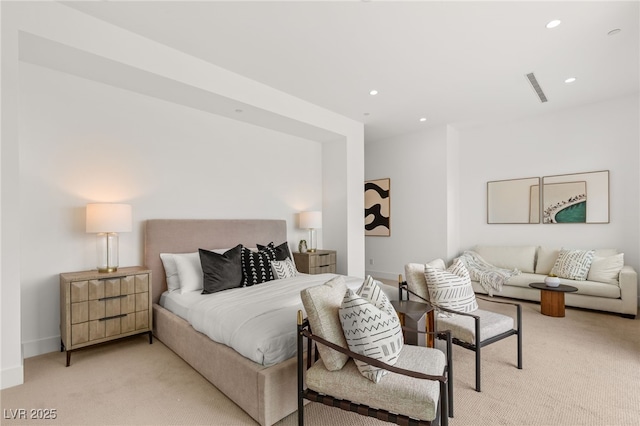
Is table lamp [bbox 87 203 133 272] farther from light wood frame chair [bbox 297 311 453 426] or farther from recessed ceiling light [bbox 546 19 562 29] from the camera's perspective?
recessed ceiling light [bbox 546 19 562 29]

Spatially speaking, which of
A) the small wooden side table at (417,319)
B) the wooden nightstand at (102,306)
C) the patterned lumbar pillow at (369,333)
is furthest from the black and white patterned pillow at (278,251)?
the patterned lumbar pillow at (369,333)

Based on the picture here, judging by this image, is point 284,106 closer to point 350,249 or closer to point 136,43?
point 136,43

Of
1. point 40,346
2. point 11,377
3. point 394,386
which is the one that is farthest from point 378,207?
point 11,377

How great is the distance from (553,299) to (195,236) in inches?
175

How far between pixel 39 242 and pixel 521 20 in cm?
466

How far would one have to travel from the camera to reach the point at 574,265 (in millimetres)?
4465

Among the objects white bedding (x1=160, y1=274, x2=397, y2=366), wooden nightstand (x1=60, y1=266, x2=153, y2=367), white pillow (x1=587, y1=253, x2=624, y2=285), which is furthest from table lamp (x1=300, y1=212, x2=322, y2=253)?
white pillow (x1=587, y1=253, x2=624, y2=285)

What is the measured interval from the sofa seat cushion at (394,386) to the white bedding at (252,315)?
362 millimetres

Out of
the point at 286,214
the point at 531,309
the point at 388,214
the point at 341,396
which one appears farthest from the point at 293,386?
the point at 388,214

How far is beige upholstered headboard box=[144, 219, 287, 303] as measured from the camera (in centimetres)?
358

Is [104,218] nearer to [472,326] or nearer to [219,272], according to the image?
[219,272]

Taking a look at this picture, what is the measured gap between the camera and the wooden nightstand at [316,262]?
15.8 ft

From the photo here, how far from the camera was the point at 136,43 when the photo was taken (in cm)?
296

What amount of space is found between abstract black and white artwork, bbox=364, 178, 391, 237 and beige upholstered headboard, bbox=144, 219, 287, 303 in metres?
2.61
